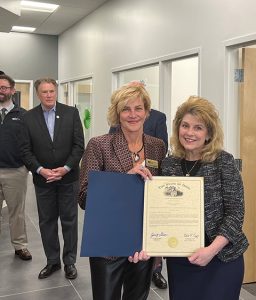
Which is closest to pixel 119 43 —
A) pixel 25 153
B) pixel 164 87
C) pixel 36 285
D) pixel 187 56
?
pixel 164 87

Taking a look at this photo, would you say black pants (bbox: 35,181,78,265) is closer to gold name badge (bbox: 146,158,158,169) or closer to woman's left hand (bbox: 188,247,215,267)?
gold name badge (bbox: 146,158,158,169)

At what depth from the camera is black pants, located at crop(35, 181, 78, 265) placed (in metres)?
3.04

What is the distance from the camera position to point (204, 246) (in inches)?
57.4

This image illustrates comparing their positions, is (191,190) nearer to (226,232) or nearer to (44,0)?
(226,232)

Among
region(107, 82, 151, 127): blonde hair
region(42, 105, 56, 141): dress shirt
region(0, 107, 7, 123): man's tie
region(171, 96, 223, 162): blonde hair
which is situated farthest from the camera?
region(0, 107, 7, 123): man's tie

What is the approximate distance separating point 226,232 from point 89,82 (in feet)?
20.3

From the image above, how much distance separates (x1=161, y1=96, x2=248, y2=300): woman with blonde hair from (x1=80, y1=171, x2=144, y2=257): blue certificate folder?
0.67 feet

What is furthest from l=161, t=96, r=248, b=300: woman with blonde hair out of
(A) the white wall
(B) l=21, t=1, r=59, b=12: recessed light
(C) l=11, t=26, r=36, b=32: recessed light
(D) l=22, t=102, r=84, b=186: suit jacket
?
(C) l=11, t=26, r=36, b=32: recessed light

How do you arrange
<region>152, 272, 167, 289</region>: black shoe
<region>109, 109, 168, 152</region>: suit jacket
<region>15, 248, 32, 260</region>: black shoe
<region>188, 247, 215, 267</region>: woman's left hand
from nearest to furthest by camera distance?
<region>188, 247, 215, 267</region>: woman's left hand, <region>109, 109, 168, 152</region>: suit jacket, <region>152, 272, 167, 289</region>: black shoe, <region>15, 248, 32, 260</region>: black shoe

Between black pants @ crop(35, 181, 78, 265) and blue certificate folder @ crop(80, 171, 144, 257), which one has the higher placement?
blue certificate folder @ crop(80, 171, 144, 257)

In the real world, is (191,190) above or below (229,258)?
above

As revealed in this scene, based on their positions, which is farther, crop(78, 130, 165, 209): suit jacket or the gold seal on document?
crop(78, 130, 165, 209): suit jacket

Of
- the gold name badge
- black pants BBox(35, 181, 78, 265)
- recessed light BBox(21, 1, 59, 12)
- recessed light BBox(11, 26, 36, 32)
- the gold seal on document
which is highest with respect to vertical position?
recessed light BBox(11, 26, 36, 32)

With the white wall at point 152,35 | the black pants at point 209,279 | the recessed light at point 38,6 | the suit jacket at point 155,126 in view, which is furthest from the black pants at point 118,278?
the recessed light at point 38,6
